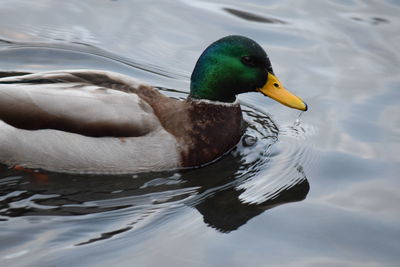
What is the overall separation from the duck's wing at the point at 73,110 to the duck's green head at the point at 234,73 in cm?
75

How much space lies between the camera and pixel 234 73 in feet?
22.8

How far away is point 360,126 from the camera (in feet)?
25.1

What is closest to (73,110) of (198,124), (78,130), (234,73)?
(78,130)

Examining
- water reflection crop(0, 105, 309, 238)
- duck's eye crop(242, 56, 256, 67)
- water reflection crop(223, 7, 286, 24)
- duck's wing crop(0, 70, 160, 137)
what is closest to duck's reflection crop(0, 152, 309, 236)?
water reflection crop(0, 105, 309, 238)

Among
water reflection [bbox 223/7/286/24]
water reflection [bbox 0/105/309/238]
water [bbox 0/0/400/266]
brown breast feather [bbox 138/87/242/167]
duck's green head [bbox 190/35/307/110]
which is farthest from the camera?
water reflection [bbox 223/7/286/24]

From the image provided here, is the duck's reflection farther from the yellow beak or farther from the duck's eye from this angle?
the duck's eye

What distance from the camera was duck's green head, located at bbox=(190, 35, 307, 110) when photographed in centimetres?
686

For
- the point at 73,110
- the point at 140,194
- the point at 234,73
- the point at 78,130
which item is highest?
the point at 234,73

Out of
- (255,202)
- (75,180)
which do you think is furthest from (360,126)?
(75,180)

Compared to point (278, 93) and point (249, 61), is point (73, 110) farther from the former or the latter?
point (278, 93)

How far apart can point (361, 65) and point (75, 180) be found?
12.9 ft

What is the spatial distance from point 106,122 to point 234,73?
134cm

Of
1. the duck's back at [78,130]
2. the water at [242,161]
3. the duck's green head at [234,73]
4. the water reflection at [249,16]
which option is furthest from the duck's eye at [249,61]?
the water reflection at [249,16]

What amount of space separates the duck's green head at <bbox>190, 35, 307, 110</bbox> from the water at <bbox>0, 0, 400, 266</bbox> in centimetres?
57
